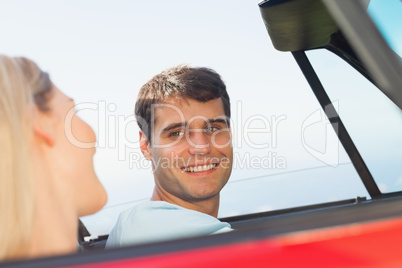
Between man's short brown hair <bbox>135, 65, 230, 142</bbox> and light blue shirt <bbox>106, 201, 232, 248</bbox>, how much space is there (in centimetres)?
94

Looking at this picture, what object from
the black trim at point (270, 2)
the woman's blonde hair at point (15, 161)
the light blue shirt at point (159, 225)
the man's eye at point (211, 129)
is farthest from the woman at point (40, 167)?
the man's eye at point (211, 129)

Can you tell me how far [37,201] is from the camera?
87 centimetres

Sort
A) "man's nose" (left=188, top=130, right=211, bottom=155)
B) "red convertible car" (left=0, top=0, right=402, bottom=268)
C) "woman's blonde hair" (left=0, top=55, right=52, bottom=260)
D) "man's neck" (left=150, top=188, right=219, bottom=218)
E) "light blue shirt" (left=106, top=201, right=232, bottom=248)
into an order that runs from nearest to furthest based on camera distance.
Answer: "red convertible car" (left=0, top=0, right=402, bottom=268) < "woman's blonde hair" (left=0, top=55, right=52, bottom=260) < "light blue shirt" (left=106, top=201, right=232, bottom=248) < "man's neck" (left=150, top=188, right=219, bottom=218) < "man's nose" (left=188, top=130, right=211, bottom=155)

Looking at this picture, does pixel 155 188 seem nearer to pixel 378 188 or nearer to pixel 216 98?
pixel 216 98

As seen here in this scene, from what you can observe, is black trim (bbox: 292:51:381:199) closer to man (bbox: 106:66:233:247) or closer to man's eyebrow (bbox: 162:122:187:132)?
man (bbox: 106:66:233:247)

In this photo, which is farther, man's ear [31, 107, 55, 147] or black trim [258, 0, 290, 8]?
black trim [258, 0, 290, 8]

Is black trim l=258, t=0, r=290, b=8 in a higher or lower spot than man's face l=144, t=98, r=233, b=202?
higher

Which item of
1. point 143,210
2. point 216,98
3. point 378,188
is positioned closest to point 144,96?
point 216,98

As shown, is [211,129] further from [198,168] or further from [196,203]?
[196,203]

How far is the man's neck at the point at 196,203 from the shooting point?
79.3 inches

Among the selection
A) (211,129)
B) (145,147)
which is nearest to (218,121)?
(211,129)

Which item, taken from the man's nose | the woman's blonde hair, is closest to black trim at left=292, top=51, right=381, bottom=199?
the man's nose

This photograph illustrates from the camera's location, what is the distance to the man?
2080 millimetres

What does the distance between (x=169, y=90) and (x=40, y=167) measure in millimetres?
1313
